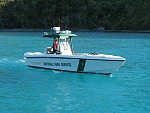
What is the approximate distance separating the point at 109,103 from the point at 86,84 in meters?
5.50

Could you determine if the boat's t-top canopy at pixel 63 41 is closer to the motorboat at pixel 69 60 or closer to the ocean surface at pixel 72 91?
the motorboat at pixel 69 60

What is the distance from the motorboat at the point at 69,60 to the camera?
2702 centimetres

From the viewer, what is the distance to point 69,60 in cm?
2798

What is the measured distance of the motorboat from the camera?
2702 cm

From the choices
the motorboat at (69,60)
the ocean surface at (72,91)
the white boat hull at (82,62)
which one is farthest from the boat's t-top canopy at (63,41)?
the ocean surface at (72,91)

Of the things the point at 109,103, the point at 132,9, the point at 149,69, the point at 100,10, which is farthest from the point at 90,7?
the point at 109,103

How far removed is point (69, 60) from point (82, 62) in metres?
1.09

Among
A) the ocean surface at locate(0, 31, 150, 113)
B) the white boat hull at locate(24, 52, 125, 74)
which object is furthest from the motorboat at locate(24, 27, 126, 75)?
the ocean surface at locate(0, 31, 150, 113)

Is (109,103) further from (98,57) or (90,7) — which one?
(90,7)

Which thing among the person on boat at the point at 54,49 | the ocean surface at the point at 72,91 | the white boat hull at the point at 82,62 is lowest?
the ocean surface at the point at 72,91

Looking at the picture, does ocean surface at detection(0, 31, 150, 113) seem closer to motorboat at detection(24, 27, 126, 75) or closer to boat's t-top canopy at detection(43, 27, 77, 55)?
motorboat at detection(24, 27, 126, 75)

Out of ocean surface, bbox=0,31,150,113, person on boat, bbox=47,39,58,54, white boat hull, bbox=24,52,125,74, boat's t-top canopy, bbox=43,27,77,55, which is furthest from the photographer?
person on boat, bbox=47,39,58,54

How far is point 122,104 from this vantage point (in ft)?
63.4

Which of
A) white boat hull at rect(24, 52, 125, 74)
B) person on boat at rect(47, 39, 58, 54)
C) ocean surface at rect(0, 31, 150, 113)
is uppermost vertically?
person on boat at rect(47, 39, 58, 54)
